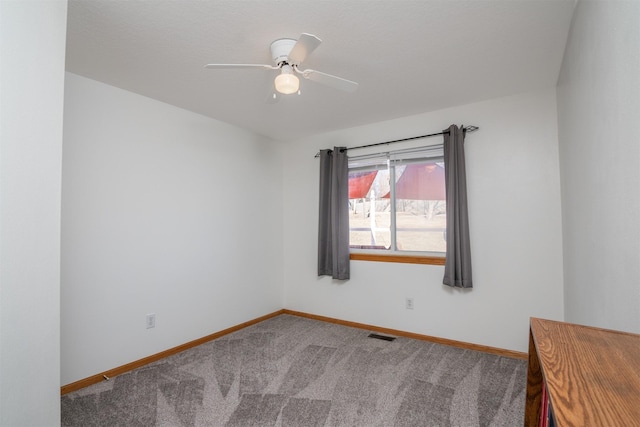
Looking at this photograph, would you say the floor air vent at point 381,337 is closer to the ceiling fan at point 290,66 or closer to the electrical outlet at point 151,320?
the electrical outlet at point 151,320

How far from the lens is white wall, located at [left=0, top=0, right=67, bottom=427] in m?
1.22

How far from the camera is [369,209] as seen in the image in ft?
12.0

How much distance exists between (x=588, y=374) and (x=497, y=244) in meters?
2.60

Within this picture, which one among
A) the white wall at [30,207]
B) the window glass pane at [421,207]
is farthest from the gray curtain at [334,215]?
the white wall at [30,207]

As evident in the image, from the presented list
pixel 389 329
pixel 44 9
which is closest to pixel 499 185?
pixel 389 329

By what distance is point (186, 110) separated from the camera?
305 cm

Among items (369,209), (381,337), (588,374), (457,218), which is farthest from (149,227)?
(588,374)

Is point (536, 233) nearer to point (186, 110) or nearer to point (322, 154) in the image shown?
point (322, 154)

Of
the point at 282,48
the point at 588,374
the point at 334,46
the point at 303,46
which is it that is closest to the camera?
the point at 588,374

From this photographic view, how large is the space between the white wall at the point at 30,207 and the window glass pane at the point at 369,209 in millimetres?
2836

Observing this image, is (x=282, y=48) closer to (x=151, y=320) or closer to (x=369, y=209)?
(x=369, y=209)

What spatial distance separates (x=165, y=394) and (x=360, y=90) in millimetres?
2742

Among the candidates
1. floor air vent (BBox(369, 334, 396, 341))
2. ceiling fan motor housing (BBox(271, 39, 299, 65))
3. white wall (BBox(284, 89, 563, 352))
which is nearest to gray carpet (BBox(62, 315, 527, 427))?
floor air vent (BBox(369, 334, 396, 341))

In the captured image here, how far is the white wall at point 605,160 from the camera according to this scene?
0.93 meters
